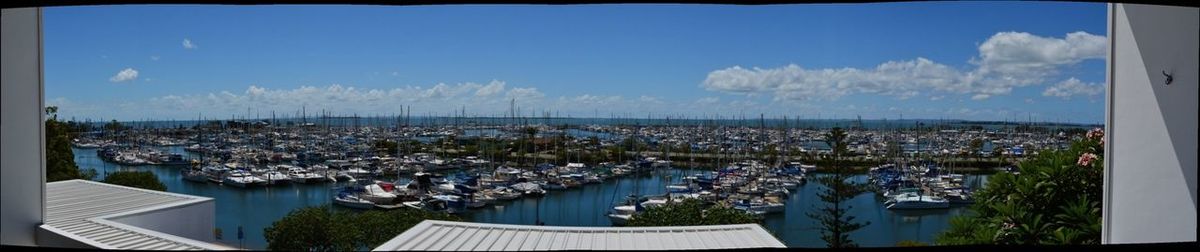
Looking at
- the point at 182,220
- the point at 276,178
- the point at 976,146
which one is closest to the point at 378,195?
the point at 276,178

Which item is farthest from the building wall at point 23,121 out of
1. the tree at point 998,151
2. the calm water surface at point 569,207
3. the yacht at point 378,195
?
the yacht at point 378,195

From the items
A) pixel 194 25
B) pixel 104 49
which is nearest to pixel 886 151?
pixel 194 25

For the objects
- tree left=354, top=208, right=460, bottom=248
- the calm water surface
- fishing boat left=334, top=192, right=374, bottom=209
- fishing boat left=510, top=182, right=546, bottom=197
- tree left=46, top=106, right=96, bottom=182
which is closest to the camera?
tree left=46, top=106, right=96, bottom=182

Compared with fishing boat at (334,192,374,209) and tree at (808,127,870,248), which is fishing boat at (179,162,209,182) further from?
tree at (808,127,870,248)

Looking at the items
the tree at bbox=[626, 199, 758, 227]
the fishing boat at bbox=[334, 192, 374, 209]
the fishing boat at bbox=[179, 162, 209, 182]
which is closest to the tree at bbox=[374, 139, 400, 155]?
the fishing boat at bbox=[334, 192, 374, 209]

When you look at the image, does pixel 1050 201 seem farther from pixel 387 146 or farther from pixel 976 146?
pixel 387 146

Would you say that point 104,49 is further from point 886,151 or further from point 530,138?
point 886,151
